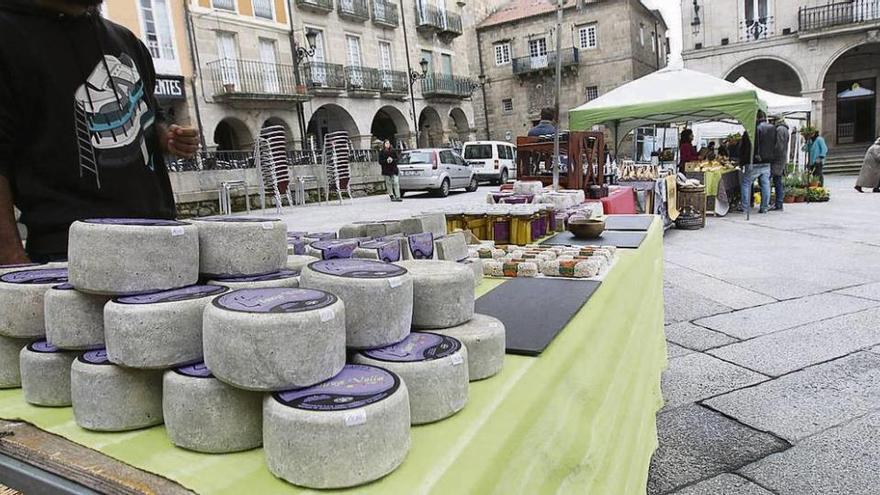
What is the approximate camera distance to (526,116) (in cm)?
3144

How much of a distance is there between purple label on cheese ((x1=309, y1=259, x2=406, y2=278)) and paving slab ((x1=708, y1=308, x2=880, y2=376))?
287cm

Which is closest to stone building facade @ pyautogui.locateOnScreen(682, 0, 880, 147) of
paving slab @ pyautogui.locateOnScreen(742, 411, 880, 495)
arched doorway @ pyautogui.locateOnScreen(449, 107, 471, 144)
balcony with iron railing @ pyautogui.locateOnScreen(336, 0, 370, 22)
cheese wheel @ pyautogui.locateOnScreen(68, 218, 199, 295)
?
arched doorway @ pyautogui.locateOnScreen(449, 107, 471, 144)

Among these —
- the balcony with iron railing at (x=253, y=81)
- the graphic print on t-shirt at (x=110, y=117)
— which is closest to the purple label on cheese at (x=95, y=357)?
the graphic print on t-shirt at (x=110, y=117)

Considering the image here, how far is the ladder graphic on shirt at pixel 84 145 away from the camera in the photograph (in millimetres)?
1531

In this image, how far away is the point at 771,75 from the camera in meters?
23.9

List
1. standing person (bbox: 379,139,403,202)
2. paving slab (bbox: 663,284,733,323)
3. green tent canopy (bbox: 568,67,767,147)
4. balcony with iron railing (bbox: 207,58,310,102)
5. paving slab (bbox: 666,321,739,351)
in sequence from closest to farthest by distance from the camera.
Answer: paving slab (bbox: 666,321,739,351)
paving slab (bbox: 663,284,733,323)
green tent canopy (bbox: 568,67,767,147)
standing person (bbox: 379,139,403,202)
balcony with iron railing (bbox: 207,58,310,102)

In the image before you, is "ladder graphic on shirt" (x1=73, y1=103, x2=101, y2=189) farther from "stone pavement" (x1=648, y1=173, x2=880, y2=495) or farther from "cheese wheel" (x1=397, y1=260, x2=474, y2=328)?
"stone pavement" (x1=648, y1=173, x2=880, y2=495)

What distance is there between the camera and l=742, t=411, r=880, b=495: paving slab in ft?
6.87

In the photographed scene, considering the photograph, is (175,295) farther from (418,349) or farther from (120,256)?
(418,349)

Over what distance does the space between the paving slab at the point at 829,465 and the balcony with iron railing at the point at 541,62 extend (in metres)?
29.1

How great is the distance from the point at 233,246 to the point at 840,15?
2644 cm

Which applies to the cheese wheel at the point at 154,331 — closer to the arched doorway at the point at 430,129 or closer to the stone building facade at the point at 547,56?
the arched doorway at the point at 430,129

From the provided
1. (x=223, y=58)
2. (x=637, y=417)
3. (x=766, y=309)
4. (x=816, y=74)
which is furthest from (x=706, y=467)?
(x=816, y=74)

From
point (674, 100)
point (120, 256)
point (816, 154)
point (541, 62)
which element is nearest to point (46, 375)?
point (120, 256)
